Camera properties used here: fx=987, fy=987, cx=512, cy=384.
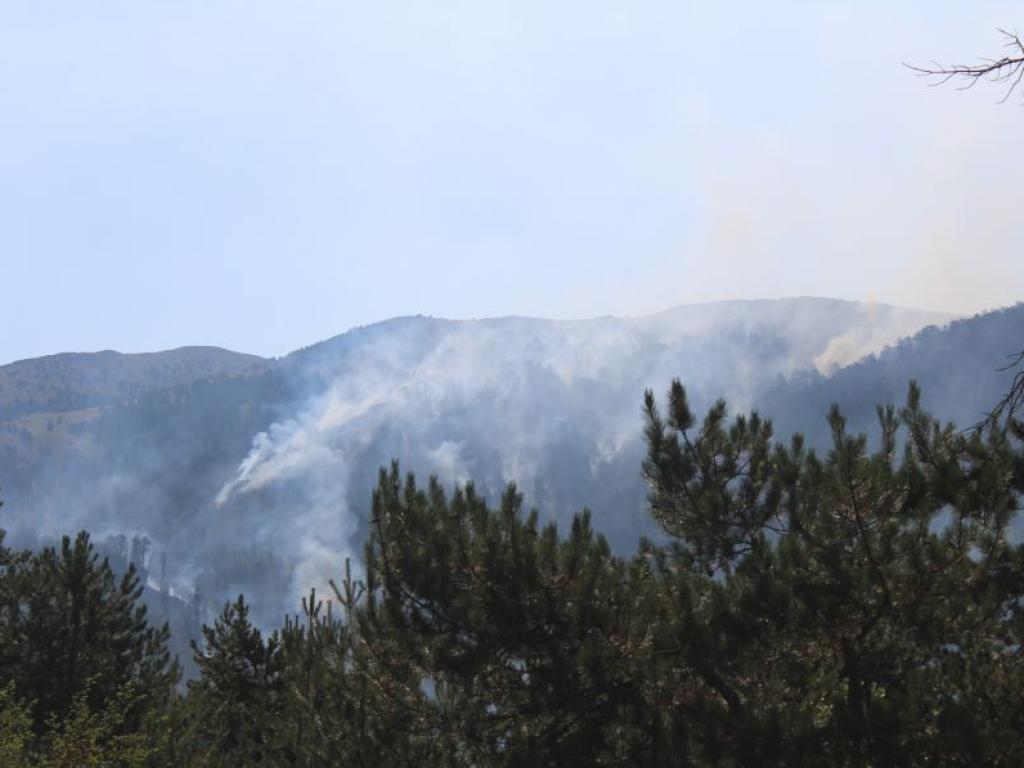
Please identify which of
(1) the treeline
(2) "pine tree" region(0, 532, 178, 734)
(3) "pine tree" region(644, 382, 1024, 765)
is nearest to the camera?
(3) "pine tree" region(644, 382, 1024, 765)

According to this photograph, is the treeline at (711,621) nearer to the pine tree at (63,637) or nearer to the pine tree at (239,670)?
the pine tree at (63,637)

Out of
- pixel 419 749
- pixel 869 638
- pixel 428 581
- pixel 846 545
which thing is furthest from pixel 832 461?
pixel 419 749

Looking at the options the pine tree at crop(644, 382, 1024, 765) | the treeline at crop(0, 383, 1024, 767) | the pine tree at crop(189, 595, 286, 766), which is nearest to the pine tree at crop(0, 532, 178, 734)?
the pine tree at crop(189, 595, 286, 766)

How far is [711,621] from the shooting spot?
11602 millimetres

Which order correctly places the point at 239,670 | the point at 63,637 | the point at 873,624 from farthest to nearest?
the point at 239,670, the point at 63,637, the point at 873,624

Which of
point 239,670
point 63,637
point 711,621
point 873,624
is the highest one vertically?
point 711,621

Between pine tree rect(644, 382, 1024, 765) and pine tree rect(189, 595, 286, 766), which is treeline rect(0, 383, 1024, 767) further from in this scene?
pine tree rect(189, 595, 286, 766)

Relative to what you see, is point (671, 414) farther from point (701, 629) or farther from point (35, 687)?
point (35, 687)

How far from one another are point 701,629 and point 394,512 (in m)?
4.44

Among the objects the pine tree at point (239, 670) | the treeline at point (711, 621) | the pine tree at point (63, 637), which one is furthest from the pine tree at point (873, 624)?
the pine tree at point (239, 670)

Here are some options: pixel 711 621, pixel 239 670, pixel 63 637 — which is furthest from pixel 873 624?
pixel 239 670

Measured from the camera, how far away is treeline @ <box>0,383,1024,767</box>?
11.2 metres

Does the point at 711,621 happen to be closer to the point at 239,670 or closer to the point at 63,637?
the point at 63,637

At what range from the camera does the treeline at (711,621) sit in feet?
36.8
